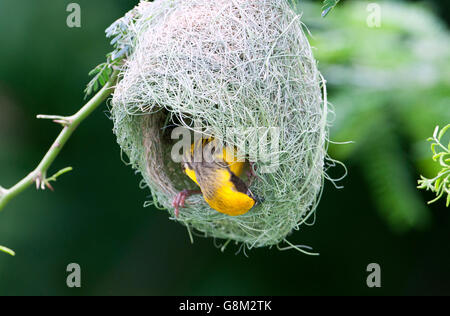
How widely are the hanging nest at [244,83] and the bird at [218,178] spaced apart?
9 cm

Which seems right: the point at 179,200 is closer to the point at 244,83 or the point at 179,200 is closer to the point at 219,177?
the point at 219,177

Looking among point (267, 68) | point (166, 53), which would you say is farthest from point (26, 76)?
point (267, 68)

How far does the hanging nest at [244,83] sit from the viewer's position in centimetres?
172

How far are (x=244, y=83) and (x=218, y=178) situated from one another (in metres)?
0.36

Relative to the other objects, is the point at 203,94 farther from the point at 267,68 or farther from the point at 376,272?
the point at 376,272

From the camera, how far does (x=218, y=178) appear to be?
A: 1.85 metres

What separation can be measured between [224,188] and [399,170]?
143cm

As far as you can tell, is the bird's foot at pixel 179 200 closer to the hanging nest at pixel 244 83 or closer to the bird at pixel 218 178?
the bird at pixel 218 178

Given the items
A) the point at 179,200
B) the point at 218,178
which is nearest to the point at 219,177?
the point at 218,178

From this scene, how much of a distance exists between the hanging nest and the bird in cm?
9

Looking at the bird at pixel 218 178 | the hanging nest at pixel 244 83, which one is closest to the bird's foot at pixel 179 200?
the bird at pixel 218 178

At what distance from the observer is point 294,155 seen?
1773 millimetres

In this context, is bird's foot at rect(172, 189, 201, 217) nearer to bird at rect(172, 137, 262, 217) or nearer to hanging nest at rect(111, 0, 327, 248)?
bird at rect(172, 137, 262, 217)

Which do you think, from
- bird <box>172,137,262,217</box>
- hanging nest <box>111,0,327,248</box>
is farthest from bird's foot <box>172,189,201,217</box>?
hanging nest <box>111,0,327,248</box>
